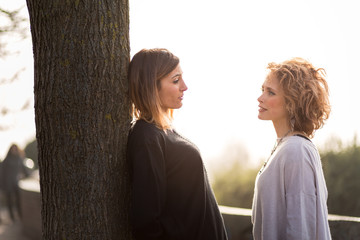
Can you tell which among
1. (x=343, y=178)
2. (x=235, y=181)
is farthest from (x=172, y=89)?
(x=235, y=181)

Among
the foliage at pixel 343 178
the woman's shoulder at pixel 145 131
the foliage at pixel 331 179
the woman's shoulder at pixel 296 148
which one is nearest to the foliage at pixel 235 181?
the foliage at pixel 331 179

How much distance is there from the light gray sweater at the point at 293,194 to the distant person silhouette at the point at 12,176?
9.16 metres

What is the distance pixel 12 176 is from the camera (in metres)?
11.2

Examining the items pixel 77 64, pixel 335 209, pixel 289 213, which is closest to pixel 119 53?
pixel 77 64

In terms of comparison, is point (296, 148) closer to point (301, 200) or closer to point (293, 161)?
point (293, 161)

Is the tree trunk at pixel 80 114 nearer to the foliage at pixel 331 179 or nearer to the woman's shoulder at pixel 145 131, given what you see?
the woman's shoulder at pixel 145 131

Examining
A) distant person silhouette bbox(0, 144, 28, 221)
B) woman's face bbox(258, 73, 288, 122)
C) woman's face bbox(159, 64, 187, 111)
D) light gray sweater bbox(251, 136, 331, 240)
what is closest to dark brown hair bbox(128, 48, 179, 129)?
woman's face bbox(159, 64, 187, 111)

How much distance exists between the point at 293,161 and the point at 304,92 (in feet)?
1.53

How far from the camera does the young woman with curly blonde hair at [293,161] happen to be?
2.76 meters

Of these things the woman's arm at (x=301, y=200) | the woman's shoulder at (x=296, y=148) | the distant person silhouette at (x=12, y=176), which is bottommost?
the distant person silhouette at (x=12, y=176)

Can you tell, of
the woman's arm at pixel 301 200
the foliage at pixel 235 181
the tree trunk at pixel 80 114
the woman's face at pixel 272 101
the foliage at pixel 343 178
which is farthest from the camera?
the foliage at pixel 235 181

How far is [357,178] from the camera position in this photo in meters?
7.32

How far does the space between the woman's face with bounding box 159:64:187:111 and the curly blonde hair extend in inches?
26.0

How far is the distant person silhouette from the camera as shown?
1100cm
